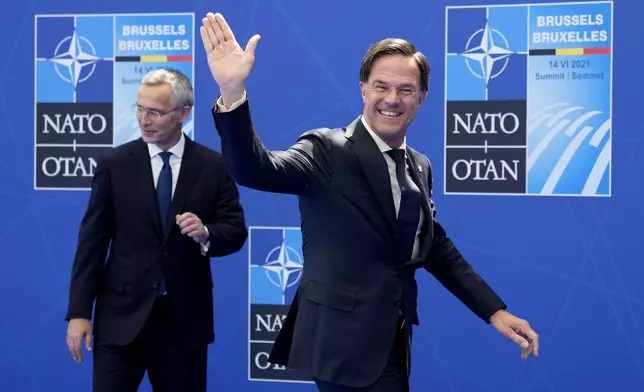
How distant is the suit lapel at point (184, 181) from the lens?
3797mm

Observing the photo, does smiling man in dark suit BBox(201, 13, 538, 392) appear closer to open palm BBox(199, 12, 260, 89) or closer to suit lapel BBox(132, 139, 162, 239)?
open palm BBox(199, 12, 260, 89)

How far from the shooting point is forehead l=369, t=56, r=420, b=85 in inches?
111

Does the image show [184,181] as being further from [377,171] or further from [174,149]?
[377,171]

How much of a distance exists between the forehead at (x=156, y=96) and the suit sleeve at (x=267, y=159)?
1193 millimetres

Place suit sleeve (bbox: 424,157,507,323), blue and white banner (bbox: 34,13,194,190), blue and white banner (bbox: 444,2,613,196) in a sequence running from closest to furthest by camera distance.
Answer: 1. suit sleeve (bbox: 424,157,507,323)
2. blue and white banner (bbox: 444,2,613,196)
3. blue and white banner (bbox: 34,13,194,190)

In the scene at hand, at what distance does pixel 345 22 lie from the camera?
4832 mm

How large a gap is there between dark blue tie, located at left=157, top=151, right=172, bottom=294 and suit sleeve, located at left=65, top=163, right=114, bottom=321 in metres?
0.18

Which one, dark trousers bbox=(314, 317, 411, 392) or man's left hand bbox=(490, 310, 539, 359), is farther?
man's left hand bbox=(490, 310, 539, 359)

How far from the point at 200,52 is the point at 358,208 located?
246 centimetres

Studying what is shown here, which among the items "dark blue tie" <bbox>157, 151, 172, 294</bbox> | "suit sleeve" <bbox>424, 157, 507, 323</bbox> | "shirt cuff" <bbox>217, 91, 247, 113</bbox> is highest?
"shirt cuff" <bbox>217, 91, 247, 113</bbox>

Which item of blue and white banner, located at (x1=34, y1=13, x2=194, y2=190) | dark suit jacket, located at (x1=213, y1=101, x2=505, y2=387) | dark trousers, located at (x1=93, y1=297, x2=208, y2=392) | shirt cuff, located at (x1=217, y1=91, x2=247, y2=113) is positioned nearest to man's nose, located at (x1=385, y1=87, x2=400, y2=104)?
dark suit jacket, located at (x1=213, y1=101, x2=505, y2=387)

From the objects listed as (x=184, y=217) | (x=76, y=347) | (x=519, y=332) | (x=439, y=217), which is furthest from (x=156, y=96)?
(x=519, y=332)

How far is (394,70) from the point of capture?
2.82 meters

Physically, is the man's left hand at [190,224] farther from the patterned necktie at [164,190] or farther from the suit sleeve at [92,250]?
the suit sleeve at [92,250]
